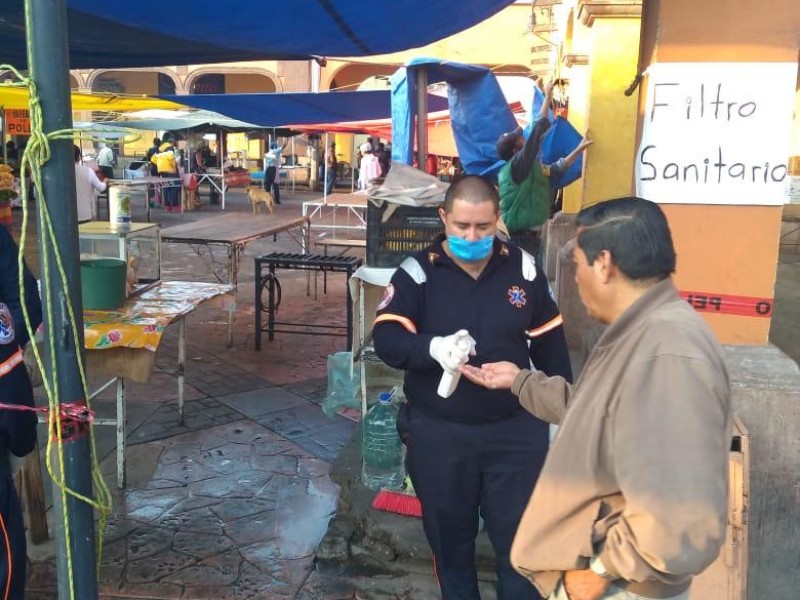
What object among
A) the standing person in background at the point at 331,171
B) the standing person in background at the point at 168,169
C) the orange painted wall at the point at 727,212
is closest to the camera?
the orange painted wall at the point at 727,212

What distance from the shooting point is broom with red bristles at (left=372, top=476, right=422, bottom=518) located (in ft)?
12.7

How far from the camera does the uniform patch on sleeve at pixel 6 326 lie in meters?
2.60

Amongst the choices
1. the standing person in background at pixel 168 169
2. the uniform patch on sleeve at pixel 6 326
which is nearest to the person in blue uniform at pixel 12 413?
the uniform patch on sleeve at pixel 6 326

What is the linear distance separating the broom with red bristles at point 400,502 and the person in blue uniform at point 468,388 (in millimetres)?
1083

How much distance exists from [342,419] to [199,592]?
2.38 m

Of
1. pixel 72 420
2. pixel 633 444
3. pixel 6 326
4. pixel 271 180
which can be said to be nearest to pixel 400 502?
pixel 6 326

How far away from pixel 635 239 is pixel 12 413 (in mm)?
2210

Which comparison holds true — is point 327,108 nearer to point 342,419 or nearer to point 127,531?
point 342,419

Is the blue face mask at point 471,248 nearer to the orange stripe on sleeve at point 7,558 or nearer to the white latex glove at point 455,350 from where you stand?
the white latex glove at point 455,350

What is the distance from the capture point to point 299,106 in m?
8.81

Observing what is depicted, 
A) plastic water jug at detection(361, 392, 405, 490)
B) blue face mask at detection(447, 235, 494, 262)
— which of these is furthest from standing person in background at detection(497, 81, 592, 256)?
blue face mask at detection(447, 235, 494, 262)

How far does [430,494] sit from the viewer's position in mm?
2697

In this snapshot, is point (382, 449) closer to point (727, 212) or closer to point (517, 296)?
point (517, 296)

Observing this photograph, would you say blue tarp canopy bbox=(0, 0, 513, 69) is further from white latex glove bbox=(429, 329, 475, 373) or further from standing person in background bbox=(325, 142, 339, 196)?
standing person in background bbox=(325, 142, 339, 196)
